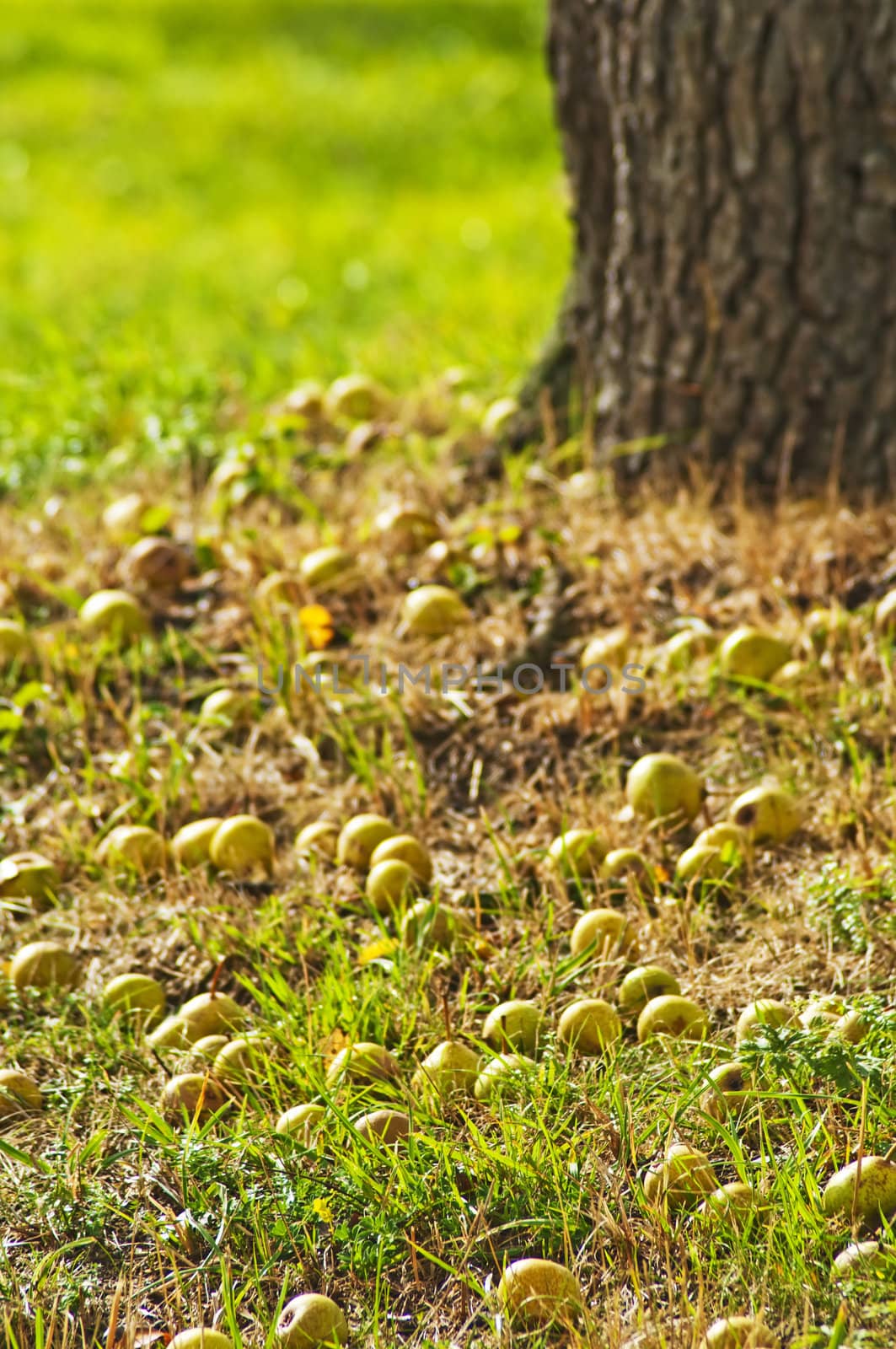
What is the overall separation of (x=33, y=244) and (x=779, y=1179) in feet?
23.5

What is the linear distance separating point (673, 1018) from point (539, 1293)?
0.59m

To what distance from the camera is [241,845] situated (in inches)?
119

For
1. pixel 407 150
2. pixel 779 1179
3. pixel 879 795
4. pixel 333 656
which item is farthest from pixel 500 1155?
pixel 407 150

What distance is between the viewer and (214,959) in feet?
9.29

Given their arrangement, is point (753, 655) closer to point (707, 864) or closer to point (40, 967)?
point (707, 864)

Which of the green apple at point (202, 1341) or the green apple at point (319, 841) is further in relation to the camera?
the green apple at point (319, 841)

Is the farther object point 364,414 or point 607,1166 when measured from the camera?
point 364,414

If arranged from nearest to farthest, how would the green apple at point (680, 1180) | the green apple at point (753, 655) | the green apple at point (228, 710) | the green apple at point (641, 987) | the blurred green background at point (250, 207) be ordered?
1. the green apple at point (680, 1180)
2. the green apple at point (641, 987)
3. the green apple at point (753, 655)
4. the green apple at point (228, 710)
5. the blurred green background at point (250, 207)

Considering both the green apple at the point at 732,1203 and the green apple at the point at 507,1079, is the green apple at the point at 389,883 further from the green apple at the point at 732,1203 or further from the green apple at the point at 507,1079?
the green apple at the point at 732,1203

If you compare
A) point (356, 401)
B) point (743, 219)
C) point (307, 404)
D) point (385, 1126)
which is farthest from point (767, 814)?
point (307, 404)

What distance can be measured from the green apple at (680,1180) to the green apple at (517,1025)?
37cm

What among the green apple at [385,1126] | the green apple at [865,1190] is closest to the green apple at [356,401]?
the green apple at [385,1126]

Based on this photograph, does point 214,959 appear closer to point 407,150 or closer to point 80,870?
point 80,870

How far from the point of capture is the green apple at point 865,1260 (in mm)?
1987
